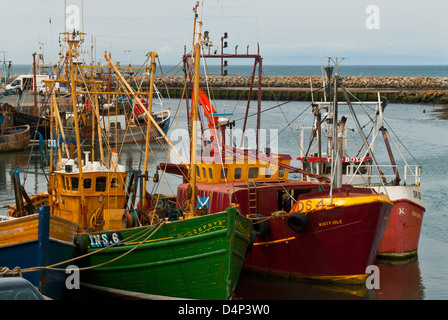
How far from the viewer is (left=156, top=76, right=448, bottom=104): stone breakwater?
339 feet

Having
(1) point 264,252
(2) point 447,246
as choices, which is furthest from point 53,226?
(2) point 447,246

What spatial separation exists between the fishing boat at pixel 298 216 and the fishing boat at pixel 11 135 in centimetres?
3587

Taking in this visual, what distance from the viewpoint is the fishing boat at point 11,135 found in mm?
56094

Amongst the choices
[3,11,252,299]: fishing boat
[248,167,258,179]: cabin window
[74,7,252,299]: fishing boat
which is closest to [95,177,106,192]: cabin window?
[3,11,252,299]: fishing boat

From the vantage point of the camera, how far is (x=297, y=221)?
21.1m

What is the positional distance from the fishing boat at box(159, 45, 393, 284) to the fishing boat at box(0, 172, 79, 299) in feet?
12.4

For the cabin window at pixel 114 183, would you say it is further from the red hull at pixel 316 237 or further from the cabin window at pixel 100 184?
the red hull at pixel 316 237

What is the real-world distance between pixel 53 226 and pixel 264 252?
732 centimetres

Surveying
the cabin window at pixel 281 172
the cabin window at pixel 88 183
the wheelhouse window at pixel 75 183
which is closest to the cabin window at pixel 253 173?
the cabin window at pixel 281 172

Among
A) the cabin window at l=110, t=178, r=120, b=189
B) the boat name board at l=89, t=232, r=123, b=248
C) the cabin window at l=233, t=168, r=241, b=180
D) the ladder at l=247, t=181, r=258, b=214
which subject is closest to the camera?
the boat name board at l=89, t=232, r=123, b=248

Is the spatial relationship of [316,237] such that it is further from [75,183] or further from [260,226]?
[75,183]

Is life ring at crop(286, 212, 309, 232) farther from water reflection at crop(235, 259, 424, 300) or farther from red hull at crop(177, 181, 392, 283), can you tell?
water reflection at crop(235, 259, 424, 300)

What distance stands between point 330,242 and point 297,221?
1.18 m

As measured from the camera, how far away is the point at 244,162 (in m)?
23.9
